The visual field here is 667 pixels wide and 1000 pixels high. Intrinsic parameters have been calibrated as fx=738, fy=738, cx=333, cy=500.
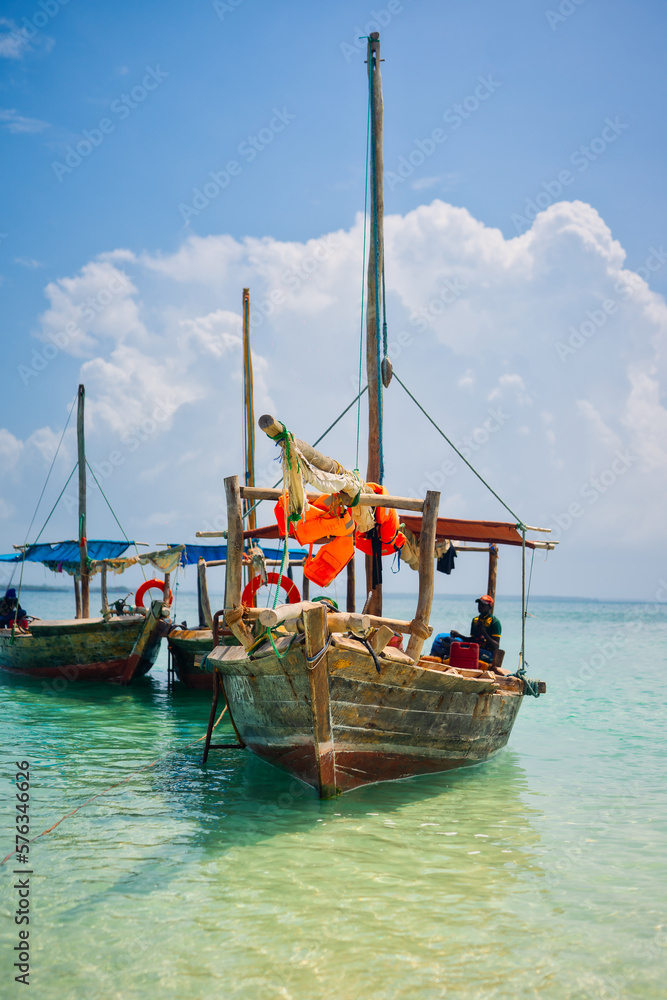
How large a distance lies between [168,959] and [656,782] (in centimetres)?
749

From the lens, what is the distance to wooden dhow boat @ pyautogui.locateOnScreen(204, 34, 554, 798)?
7078 mm

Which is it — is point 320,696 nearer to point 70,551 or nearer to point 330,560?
point 330,560

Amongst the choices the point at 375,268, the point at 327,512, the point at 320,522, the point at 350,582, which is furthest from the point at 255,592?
the point at 375,268

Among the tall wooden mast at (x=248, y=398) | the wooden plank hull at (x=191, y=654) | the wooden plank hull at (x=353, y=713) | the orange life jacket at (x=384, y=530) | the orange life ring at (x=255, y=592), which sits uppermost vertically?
the tall wooden mast at (x=248, y=398)

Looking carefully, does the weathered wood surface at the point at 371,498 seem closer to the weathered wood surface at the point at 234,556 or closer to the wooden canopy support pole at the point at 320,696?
the weathered wood surface at the point at 234,556

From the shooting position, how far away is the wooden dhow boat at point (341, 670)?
7078 mm

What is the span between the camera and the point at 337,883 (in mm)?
5629

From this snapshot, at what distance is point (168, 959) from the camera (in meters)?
4.50

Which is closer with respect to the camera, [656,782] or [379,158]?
[656,782]

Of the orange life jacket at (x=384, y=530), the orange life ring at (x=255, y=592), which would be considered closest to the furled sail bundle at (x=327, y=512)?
the orange life jacket at (x=384, y=530)

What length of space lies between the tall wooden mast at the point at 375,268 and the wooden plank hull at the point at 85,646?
8849 mm

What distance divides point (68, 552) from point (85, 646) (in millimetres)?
5868

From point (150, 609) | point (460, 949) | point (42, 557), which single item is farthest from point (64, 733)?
point (42, 557)

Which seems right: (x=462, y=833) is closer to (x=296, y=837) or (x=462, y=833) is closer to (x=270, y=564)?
(x=296, y=837)
